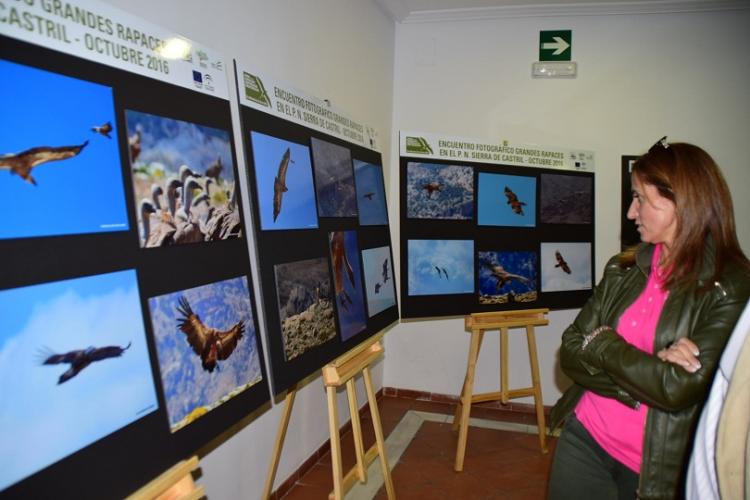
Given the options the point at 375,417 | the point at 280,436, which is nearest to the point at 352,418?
the point at 375,417

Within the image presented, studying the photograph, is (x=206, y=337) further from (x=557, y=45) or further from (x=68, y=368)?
(x=557, y=45)

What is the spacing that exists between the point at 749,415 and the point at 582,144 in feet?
12.2

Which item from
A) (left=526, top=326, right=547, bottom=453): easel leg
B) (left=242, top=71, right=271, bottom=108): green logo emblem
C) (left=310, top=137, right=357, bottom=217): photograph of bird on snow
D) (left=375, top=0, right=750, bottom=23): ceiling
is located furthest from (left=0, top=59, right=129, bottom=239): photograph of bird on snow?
(left=375, top=0, right=750, bottom=23): ceiling

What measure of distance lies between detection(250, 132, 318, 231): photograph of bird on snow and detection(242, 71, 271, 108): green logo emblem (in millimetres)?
137

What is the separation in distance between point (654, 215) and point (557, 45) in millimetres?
3093

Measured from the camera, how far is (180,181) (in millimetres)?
1469

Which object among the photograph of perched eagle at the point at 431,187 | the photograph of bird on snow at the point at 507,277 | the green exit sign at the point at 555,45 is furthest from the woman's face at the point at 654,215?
the green exit sign at the point at 555,45

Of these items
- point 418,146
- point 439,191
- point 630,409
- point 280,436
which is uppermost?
point 418,146

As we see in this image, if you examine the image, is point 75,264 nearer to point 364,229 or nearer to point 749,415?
point 749,415

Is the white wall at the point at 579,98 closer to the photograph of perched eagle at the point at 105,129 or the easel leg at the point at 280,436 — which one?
the easel leg at the point at 280,436

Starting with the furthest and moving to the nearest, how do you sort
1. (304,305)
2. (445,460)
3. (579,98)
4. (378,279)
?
1. (579,98)
2. (445,460)
3. (378,279)
4. (304,305)

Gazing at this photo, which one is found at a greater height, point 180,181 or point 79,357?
point 180,181

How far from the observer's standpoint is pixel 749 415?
911 mm

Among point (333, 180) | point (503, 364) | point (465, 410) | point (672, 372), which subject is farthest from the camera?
point (503, 364)
